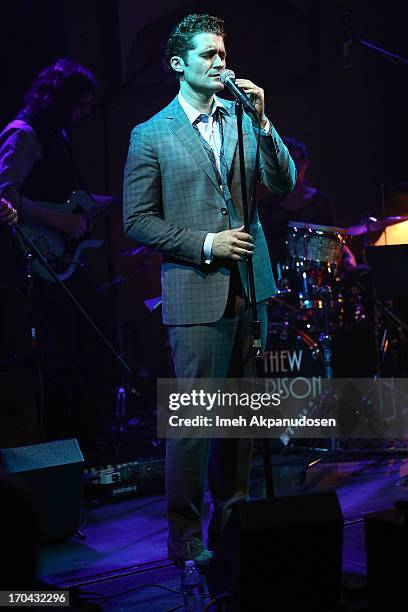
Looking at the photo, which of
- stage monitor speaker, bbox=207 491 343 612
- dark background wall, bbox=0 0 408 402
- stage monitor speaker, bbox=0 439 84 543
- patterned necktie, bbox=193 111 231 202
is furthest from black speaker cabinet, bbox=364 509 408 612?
dark background wall, bbox=0 0 408 402

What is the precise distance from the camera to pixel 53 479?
365 cm

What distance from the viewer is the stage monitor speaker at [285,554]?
2176mm

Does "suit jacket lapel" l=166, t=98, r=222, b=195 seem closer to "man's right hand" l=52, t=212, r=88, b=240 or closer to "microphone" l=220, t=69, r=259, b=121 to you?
"microphone" l=220, t=69, r=259, b=121

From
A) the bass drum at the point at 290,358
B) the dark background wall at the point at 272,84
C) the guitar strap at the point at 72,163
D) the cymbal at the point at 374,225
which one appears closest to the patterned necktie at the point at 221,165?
the guitar strap at the point at 72,163

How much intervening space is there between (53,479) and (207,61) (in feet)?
6.60

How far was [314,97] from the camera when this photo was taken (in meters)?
6.95

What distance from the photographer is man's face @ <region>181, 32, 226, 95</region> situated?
2.94 meters

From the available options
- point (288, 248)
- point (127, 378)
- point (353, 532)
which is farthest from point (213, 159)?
point (127, 378)

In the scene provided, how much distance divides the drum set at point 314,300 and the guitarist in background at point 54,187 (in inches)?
53.5

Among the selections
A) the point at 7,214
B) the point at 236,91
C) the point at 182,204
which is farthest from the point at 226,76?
the point at 7,214

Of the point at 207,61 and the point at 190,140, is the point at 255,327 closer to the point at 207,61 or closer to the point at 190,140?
the point at 190,140

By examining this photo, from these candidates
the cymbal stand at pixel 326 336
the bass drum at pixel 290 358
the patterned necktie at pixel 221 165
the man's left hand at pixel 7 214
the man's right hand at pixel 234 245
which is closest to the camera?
the man's right hand at pixel 234 245

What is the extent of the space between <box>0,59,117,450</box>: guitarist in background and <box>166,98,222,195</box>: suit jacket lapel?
237cm

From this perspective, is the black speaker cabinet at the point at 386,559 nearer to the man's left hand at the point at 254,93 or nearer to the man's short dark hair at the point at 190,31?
the man's left hand at the point at 254,93
